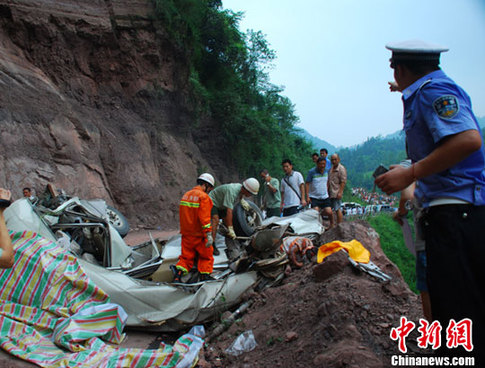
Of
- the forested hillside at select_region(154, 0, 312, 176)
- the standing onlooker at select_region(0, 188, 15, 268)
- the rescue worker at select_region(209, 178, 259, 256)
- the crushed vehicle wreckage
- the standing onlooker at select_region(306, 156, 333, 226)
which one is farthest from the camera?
the forested hillside at select_region(154, 0, 312, 176)

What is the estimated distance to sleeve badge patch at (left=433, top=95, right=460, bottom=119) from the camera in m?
1.46

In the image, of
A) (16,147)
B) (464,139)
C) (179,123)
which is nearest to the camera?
(464,139)

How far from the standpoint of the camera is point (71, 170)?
10344 millimetres

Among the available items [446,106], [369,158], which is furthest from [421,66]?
[369,158]

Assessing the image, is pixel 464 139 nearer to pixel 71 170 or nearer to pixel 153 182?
pixel 71 170

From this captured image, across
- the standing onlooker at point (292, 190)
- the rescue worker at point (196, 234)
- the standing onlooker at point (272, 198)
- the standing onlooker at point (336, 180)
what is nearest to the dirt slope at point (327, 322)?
the rescue worker at point (196, 234)

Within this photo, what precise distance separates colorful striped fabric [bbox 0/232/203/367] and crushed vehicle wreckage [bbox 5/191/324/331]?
32cm

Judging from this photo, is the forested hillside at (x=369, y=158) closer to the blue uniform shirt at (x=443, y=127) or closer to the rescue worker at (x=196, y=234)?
the rescue worker at (x=196, y=234)

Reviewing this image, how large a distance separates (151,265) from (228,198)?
5.24 feet

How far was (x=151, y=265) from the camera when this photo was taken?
16.6ft

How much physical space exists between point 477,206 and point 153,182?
1270 cm

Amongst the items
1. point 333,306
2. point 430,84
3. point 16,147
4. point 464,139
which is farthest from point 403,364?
point 16,147

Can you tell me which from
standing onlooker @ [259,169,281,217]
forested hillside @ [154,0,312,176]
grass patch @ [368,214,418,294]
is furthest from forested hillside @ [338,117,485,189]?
standing onlooker @ [259,169,281,217]

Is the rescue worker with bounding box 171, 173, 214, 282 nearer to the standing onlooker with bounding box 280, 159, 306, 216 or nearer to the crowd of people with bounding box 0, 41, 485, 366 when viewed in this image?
the standing onlooker with bounding box 280, 159, 306, 216
